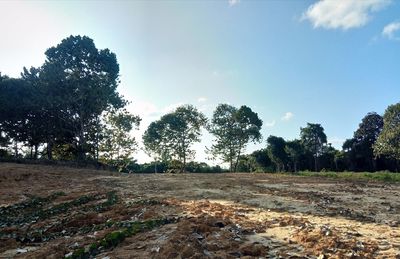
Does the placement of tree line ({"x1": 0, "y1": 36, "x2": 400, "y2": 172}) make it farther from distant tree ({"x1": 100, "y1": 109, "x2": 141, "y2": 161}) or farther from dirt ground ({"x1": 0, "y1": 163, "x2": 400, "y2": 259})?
dirt ground ({"x1": 0, "y1": 163, "x2": 400, "y2": 259})

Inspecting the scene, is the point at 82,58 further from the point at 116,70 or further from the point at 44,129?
the point at 44,129

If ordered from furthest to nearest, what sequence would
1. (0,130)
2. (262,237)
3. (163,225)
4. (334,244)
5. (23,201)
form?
(0,130), (23,201), (163,225), (262,237), (334,244)

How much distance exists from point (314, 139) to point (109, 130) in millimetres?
50189

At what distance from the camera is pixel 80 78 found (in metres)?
46.9

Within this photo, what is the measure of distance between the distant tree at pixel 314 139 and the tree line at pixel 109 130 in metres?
0.24

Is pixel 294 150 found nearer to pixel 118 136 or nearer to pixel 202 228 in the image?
pixel 118 136

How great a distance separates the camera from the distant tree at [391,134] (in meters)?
50.1

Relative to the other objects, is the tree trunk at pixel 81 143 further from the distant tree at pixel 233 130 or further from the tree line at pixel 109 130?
the distant tree at pixel 233 130

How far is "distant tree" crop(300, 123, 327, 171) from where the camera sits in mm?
86250

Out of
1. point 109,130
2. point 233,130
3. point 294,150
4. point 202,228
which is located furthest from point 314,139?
point 202,228

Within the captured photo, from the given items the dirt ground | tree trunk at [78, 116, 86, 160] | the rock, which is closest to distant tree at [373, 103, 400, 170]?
the dirt ground

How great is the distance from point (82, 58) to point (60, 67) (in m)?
3.01

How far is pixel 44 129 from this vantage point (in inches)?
2085

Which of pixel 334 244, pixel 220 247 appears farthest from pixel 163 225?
pixel 334 244
